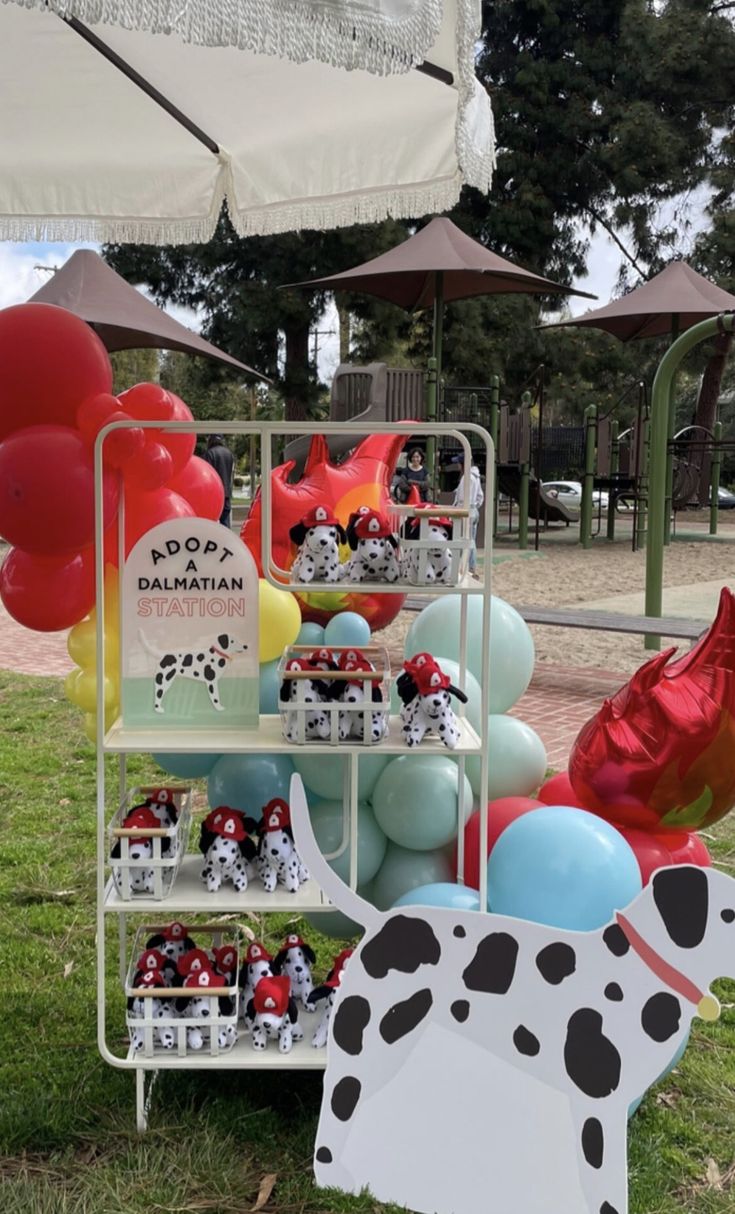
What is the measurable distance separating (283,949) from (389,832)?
1.30ft

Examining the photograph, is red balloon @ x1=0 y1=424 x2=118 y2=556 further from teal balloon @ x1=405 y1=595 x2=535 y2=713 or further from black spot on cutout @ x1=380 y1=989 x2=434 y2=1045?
black spot on cutout @ x1=380 y1=989 x2=434 y2=1045

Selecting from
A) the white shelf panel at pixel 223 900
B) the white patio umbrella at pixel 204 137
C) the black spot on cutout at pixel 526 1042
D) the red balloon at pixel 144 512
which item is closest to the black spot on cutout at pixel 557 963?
the black spot on cutout at pixel 526 1042

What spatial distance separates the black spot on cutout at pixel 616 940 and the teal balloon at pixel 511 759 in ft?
2.26

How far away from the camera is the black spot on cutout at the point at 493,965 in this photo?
2.40 metres

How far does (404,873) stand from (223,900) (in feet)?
1.83

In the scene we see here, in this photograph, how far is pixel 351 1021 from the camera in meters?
2.41

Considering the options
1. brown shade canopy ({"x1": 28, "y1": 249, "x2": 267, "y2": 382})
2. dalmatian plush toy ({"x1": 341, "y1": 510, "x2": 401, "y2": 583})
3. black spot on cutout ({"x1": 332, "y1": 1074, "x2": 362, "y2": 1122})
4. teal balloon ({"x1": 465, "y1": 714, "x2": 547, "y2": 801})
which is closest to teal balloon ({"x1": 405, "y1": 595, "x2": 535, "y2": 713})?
teal balloon ({"x1": 465, "y1": 714, "x2": 547, "y2": 801})

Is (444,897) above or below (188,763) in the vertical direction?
below

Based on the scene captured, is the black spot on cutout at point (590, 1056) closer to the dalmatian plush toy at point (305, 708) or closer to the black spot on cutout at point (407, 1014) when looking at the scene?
the black spot on cutout at point (407, 1014)

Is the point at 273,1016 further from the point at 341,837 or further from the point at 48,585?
the point at 48,585

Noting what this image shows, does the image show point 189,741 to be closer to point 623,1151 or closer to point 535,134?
point 623,1151

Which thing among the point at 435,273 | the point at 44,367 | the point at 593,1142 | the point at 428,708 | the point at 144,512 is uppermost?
the point at 435,273

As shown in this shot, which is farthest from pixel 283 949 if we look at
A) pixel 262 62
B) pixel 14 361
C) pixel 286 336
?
pixel 286 336

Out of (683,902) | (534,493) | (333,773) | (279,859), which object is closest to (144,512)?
(333,773)
